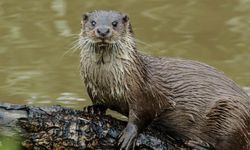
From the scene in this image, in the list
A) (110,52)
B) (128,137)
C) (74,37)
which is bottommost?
(74,37)

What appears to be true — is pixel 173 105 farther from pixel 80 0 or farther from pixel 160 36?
pixel 80 0

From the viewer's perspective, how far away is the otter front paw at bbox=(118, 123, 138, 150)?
16.8 feet

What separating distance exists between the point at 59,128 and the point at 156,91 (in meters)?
0.74

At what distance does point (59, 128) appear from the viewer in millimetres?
5027

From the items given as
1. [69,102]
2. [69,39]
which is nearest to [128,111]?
[69,102]

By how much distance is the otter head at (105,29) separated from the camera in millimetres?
5148

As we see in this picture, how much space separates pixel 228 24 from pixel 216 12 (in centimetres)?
44

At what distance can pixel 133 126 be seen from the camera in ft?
17.1

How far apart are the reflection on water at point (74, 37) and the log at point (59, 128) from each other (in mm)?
2244

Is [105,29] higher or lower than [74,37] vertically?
higher

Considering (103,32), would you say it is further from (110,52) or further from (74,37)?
(74,37)

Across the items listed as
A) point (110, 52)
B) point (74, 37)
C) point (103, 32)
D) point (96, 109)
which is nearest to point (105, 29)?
point (103, 32)

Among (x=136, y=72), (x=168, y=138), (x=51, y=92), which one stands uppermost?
(x=136, y=72)

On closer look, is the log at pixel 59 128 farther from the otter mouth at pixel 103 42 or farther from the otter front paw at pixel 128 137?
the otter mouth at pixel 103 42
